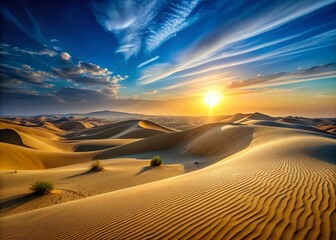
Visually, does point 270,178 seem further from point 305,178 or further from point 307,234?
point 307,234

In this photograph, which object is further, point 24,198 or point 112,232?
point 24,198

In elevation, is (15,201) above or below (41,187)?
below

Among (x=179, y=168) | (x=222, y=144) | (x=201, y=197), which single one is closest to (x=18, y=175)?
(x=179, y=168)

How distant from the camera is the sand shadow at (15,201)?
647 centimetres

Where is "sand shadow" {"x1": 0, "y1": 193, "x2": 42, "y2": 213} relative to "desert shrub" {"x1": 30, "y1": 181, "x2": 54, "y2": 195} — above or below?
below

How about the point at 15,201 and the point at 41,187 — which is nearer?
the point at 15,201

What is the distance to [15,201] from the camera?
6.94 meters

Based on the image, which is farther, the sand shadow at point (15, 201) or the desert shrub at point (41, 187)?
the desert shrub at point (41, 187)

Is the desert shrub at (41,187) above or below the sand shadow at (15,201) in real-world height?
above

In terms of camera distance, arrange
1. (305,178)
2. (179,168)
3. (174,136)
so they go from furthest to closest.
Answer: (174,136) < (179,168) < (305,178)

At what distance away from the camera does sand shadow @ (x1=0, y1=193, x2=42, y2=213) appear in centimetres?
647

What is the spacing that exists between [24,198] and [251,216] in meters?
8.18

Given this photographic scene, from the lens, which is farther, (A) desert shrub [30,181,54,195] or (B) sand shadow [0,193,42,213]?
(A) desert shrub [30,181,54,195]

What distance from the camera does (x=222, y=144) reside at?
17.6 meters
